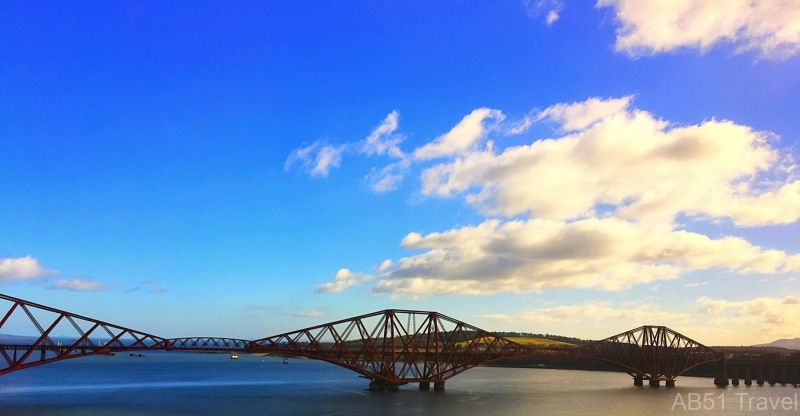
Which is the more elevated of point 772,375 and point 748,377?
point 772,375

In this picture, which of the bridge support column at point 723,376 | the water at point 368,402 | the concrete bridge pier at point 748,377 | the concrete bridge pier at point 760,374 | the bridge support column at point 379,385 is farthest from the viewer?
the concrete bridge pier at point 760,374

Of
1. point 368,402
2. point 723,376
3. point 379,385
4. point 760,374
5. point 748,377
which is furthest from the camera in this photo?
point 760,374

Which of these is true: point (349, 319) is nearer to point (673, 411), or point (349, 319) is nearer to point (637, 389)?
point (673, 411)

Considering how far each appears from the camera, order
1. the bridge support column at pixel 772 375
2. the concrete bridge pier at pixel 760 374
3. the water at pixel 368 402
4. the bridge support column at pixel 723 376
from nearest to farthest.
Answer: the water at pixel 368 402 < the bridge support column at pixel 723 376 < the concrete bridge pier at pixel 760 374 < the bridge support column at pixel 772 375

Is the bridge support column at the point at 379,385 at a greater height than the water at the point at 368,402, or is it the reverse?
the bridge support column at the point at 379,385

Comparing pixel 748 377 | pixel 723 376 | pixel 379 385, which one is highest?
pixel 379 385

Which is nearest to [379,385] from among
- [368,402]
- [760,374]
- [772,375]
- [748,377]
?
[368,402]

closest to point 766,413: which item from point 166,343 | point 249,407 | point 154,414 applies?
point 249,407

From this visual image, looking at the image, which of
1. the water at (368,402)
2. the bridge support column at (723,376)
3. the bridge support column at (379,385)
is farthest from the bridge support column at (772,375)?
the bridge support column at (379,385)

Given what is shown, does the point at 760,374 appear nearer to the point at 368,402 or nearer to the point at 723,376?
the point at 723,376

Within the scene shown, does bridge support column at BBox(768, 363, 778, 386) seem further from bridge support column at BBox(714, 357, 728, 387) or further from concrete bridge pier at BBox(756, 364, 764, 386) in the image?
bridge support column at BBox(714, 357, 728, 387)

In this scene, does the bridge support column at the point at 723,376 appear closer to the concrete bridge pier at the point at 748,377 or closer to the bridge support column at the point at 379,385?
the concrete bridge pier at the point at 748,377

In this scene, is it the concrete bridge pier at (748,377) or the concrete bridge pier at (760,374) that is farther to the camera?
the concrete bridge pier at (760,374)
